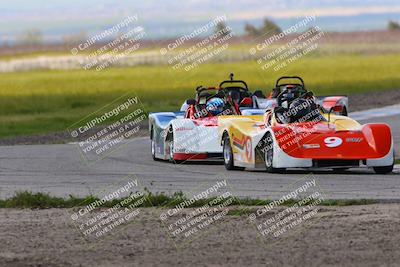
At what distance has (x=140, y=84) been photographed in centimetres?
7725

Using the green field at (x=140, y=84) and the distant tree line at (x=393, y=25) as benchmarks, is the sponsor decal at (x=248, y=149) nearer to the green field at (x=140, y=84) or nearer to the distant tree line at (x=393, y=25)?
the green field at (x=140, y=84)

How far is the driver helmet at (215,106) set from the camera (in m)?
25.1

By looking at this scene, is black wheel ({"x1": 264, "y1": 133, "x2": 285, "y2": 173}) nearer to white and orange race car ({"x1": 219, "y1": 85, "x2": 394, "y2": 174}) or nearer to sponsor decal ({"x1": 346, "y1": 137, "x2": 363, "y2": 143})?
white and orange race car ({"x1": 219, "y1": 85, "x2": 394, "y2": 174})

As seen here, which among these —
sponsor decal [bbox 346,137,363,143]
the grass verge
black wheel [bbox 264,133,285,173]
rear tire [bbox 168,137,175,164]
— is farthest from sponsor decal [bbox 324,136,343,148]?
rear tire [bbox 168,137,175,164]

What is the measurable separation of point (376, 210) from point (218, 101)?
1070 cm

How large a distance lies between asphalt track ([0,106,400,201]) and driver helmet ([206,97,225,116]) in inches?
58.9

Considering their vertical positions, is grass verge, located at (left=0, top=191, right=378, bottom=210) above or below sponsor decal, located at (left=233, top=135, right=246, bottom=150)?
above

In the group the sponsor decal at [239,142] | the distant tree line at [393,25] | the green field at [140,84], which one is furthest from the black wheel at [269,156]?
the distant tree line at [393,25]

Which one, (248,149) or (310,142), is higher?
(310,142)

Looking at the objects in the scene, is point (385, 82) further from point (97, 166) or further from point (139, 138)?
point (97, 166)

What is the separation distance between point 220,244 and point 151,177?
7923mm

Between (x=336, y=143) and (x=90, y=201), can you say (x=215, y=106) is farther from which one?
(x=90, y=201)

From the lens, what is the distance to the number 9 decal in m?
20.2

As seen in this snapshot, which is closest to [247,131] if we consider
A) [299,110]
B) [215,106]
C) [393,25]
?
[299,110]
